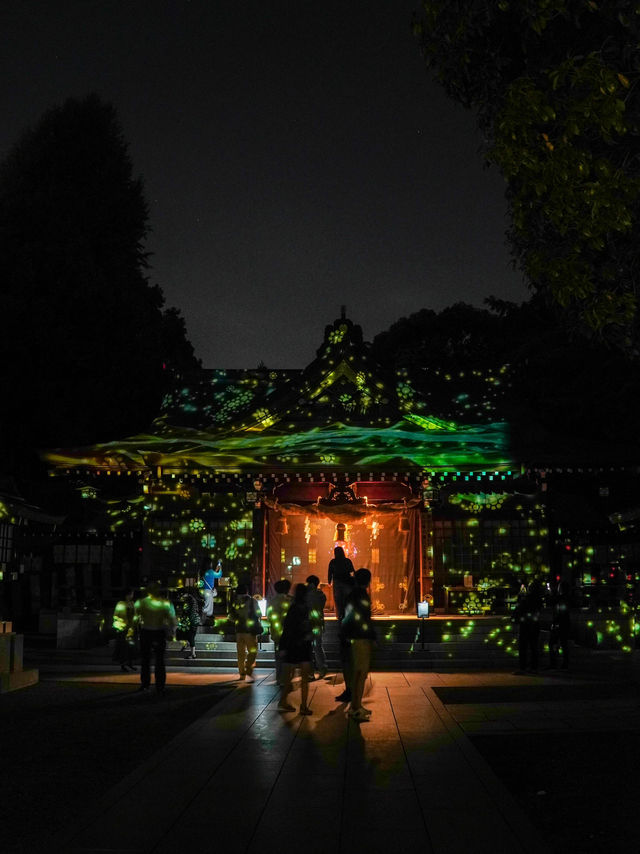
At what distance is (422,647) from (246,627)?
16.2 feet

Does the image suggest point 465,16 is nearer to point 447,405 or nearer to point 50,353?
point 447,405

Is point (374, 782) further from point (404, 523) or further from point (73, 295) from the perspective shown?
point (73, 295)

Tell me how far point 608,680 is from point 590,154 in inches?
390

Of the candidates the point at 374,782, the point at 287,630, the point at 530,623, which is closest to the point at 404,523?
the point at 530,623

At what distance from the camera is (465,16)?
8656mm

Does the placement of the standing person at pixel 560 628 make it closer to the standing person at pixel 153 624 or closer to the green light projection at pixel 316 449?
the green light projection at pixel 316 449

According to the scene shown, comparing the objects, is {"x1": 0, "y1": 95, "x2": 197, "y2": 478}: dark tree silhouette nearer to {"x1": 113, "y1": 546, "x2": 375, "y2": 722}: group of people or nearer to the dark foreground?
{"x1": 113, "y1": 546, "x2": 375, "y2": 722}: group of people

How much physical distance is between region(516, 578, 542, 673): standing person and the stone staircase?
916mm

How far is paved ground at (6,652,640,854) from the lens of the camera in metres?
5.62

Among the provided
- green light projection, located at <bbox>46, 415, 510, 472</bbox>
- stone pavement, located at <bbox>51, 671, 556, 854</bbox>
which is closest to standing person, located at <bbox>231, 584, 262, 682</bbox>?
stone pavement, located at <bbox>51, 671, 556, 854</bbox>

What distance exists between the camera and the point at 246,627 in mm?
15406

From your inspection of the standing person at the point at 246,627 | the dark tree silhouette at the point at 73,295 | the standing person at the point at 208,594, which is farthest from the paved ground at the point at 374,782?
the dark tree silhouette at the point at 73,295

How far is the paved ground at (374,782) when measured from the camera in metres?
5.62

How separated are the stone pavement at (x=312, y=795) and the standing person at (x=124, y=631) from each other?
659 centimetres
